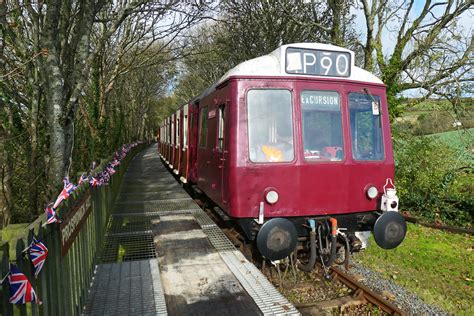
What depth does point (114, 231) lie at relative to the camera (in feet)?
20.5

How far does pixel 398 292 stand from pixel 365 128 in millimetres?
2232

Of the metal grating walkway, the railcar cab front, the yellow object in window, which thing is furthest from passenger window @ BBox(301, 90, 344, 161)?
the metal grating walkway

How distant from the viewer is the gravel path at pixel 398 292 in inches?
172

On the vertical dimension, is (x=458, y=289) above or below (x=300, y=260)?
below

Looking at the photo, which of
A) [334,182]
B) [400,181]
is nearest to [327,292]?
[334,182]

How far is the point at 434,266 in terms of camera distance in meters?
5.92

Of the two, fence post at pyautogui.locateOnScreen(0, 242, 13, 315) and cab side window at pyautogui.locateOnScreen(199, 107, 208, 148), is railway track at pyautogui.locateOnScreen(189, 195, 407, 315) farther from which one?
cab side window at pyautogui.locateOnScreen(199, 107, 208, 148)

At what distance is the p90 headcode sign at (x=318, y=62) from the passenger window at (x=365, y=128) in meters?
0.39

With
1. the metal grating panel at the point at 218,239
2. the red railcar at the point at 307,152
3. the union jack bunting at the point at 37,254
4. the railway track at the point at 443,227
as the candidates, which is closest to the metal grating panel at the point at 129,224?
the metal grating panel at the point at 218,239

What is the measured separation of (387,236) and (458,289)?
1427 mm

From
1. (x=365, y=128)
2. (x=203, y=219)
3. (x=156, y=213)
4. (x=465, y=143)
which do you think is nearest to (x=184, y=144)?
Answer: (x=156, y=213)

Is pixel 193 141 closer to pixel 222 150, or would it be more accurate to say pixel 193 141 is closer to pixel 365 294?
pixel 222 150

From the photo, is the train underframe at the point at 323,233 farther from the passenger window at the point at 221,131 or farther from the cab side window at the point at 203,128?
the cab side window at the point at 203,128

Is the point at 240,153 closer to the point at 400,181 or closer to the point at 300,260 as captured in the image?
the point at 300,260
